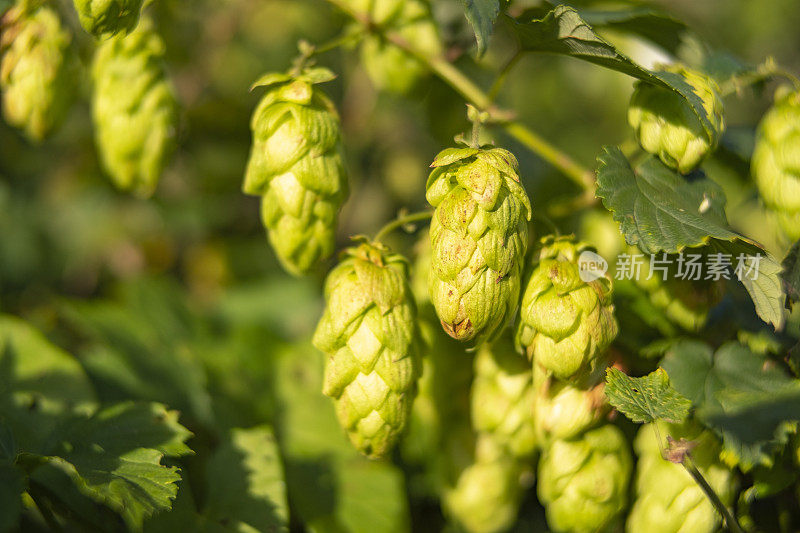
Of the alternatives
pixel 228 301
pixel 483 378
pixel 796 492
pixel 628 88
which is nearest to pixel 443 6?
pixel 483 378

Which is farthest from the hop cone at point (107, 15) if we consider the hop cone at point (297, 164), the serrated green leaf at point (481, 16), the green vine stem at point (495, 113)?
the serrated green leaf at point (481, 16)

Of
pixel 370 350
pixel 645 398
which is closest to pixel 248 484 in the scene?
pixel 370 350

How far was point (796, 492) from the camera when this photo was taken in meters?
1.18

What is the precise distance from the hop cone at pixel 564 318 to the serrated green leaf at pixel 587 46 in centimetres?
30

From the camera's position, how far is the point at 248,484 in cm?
122

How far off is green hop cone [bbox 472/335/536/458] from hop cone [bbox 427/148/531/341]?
0.84 ft

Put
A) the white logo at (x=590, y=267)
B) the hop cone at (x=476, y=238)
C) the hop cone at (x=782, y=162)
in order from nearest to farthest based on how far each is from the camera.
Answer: the hop cone at (x=476, y=238) < the white logo at (x=590, y=267) < the hop cone at (x=782, y=162)

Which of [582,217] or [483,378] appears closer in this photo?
[483,378]

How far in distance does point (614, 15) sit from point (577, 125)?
1567mm

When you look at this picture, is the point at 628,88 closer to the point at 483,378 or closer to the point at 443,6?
the point at 443,6

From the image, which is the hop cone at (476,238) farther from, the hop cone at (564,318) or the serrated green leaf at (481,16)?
the serrated green leaf at (481,16)

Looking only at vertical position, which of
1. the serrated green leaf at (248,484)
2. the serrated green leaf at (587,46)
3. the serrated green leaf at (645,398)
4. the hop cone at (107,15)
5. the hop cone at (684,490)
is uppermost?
the hop cone at (107,15)

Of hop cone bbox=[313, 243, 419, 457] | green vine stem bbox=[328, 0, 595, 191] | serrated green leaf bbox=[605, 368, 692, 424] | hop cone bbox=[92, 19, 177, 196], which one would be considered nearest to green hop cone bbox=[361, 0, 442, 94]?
green vine stem bbox=[328, 0, 595, 191]

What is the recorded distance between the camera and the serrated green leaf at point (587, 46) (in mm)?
993
